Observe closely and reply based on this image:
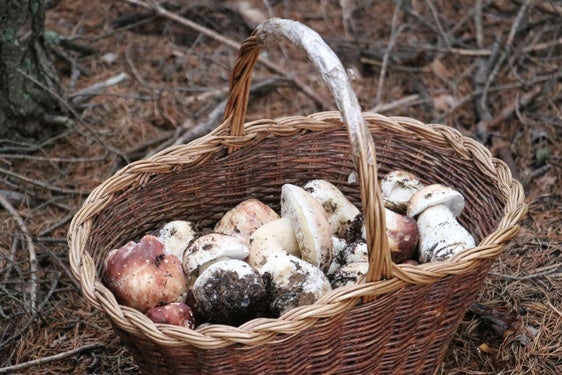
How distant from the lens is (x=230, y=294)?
165cm

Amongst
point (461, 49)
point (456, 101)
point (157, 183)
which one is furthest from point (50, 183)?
point (461, 49)

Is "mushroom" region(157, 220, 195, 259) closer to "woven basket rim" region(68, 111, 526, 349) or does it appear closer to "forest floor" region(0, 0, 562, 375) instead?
"woven basket rim" region(68, 111, 526, 349)

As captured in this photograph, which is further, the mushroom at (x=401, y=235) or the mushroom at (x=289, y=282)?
the mushroom at (x=401, y=235)

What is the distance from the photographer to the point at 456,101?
323cm

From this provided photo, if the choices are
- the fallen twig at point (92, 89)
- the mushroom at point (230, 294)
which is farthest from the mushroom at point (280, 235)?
the fallen twig at point (92, 89)

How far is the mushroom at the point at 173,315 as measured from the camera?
5.34 feet

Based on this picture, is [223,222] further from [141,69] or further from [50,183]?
[141,69]

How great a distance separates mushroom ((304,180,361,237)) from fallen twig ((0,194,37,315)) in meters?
0.89

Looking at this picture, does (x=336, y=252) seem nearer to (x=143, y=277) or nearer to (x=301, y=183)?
(x=301, y=183)

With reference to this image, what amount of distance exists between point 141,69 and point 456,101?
1.49 metres

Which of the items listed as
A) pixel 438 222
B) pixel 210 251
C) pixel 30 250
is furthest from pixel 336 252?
pixel 30 250

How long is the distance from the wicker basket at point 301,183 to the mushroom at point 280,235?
0.30 m

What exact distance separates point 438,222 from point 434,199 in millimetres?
72

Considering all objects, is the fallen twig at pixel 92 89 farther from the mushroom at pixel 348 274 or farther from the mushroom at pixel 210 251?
the mushroom at pixel 348 274
